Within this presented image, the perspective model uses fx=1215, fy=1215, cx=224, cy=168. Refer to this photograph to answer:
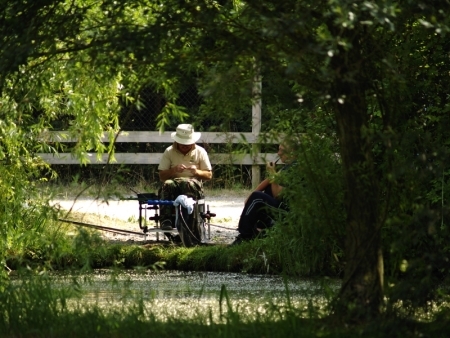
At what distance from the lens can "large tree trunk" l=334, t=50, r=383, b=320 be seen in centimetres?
694

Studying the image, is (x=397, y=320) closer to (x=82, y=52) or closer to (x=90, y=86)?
(x=82, y=52)

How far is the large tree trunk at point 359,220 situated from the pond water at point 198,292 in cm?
44

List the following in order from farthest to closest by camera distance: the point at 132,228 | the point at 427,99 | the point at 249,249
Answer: the point at 132,228
the point at 249,249
the point at 427,99

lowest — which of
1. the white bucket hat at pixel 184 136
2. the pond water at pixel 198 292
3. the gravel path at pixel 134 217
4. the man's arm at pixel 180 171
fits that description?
the pond water at pixel 198 292

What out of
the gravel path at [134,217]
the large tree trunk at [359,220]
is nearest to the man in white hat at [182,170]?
the gravel path at [134,217]

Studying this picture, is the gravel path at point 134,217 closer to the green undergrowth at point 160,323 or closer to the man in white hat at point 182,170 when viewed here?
the man in white hat at point 182,170

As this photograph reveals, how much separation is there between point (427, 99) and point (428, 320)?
11.3ft

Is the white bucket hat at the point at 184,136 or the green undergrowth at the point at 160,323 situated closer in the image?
the green undergrowth at the point at 160,323

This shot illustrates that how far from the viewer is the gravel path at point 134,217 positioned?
14664 millimetres

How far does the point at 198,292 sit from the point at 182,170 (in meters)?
4.23

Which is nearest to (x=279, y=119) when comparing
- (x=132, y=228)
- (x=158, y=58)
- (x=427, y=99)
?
(x=158, y=58)

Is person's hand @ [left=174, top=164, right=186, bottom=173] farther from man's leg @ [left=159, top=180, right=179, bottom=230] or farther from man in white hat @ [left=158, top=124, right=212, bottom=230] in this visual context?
man's leg @ [left=159, top=180, right=179, bottom=230]

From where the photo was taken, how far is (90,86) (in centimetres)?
894

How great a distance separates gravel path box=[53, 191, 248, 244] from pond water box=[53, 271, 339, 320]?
140cm
